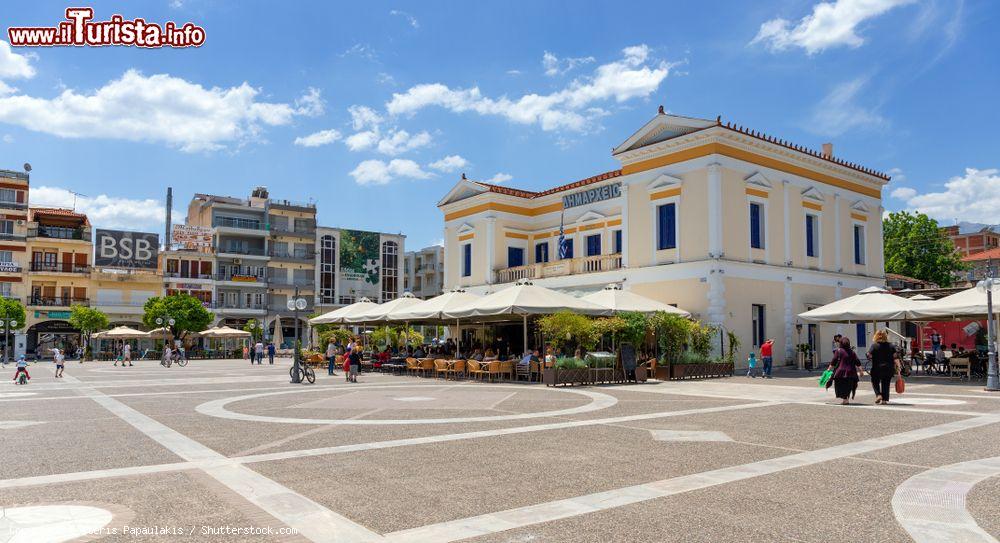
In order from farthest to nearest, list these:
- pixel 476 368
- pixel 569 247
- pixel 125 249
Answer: pixel 125 249, pixel 569 247, pixel 476 368

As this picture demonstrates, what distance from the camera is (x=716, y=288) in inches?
1069

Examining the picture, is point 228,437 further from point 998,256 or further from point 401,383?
point 998,256

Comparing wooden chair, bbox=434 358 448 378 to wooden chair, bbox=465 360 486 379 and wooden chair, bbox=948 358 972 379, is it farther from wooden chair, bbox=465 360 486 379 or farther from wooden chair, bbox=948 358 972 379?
wooden chair, bbox=948 358 972 379

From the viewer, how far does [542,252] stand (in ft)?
127

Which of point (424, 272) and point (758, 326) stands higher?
point (424, 272)

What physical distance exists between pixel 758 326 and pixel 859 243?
9998 millimetres

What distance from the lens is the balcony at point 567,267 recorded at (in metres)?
32.0

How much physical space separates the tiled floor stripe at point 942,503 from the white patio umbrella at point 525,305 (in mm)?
14274

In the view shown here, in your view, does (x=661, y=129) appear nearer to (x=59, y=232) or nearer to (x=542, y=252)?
(x=542, y=252)

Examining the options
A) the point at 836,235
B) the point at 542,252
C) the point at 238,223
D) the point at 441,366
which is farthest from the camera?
the point at 238,223

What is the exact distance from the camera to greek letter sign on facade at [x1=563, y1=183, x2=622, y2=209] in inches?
1320

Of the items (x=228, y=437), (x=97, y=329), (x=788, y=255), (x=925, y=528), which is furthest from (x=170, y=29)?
(x=97, y=329)

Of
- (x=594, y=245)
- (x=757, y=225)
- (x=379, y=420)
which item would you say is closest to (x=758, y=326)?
(x=757, y=225)

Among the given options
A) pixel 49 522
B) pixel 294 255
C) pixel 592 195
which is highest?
pixel 294 255
